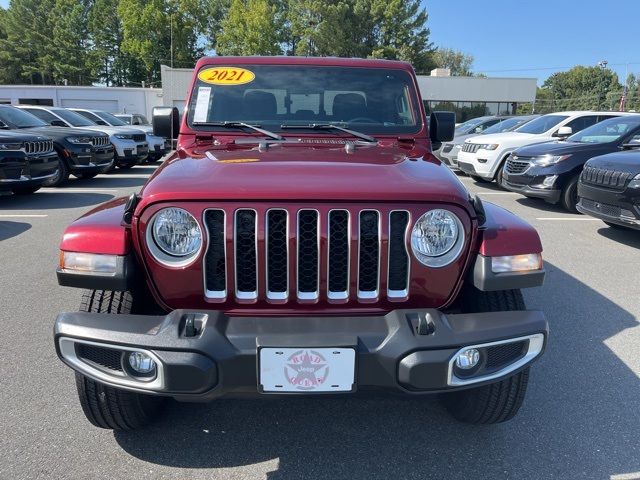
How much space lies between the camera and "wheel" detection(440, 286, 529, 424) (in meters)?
2.36

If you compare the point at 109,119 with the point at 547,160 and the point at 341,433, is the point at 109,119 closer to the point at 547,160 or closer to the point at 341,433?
the point at 547,160

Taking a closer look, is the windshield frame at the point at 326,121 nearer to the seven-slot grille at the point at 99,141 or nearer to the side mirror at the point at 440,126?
the side mirror at the point at 440,126

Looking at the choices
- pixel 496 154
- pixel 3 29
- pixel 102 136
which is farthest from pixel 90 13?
pixel 496 154

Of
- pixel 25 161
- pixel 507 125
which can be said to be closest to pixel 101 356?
pixel 25 161

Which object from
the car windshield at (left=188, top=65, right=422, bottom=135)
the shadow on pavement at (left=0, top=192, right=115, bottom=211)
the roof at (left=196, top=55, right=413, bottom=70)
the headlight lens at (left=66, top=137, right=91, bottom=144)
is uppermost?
the roof at (left=196, top=55, right=413, bottom=70)

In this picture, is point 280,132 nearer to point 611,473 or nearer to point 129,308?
point 129,308

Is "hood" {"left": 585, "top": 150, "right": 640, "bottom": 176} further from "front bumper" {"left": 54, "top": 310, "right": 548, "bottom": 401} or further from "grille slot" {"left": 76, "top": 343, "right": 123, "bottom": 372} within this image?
"grille slot" {"left": 76, "top": 343, "right": 123, "bottom": 372}

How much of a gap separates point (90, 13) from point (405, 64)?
66.1 m

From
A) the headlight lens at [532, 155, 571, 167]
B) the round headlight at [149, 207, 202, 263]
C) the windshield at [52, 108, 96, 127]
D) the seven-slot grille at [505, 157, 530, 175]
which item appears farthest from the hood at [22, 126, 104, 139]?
the round headlight at [149, 207, 202, 263]

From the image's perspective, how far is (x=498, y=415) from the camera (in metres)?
2.48

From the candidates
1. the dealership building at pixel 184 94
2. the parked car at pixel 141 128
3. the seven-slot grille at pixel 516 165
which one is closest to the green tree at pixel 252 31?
the dealership building at pixel 184 94

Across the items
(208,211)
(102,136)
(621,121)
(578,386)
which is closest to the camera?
(208,211)

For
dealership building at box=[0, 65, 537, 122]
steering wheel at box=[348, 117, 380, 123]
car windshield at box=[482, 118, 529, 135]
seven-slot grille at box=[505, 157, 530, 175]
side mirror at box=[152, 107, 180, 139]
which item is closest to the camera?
steering wheel at box=[348, 117, 380, 123]

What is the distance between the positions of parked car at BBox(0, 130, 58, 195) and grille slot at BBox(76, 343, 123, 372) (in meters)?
7.37
